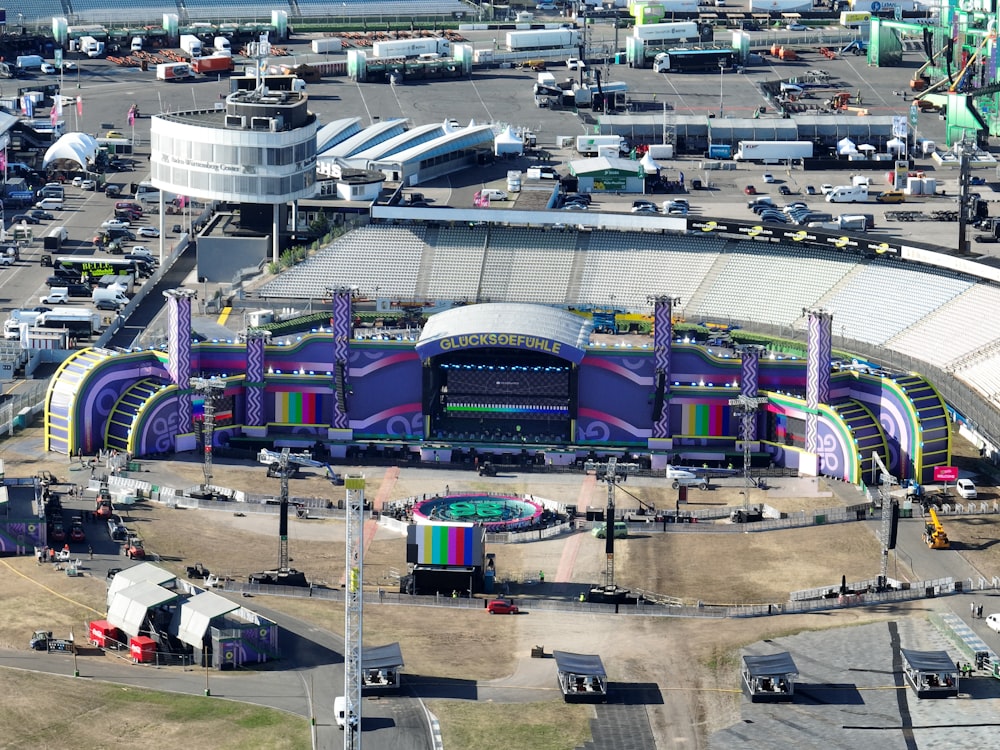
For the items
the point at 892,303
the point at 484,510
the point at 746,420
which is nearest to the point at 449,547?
the point at 484,510

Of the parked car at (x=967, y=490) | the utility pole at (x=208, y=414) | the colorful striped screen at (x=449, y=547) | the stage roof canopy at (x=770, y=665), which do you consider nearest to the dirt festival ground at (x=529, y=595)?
the stage roof canopy at (x=770, y=665)

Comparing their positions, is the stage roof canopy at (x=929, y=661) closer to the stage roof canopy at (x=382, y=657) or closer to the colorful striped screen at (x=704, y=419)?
the stage roof canopy at (x=382, y=657)

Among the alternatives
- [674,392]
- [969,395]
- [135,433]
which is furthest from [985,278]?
[135,433]

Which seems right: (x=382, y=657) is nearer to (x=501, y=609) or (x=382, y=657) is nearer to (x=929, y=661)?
(x=501, y=609)

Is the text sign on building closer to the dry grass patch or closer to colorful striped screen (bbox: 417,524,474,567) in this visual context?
colorful striped screen (bbox: 417,524,474,567)

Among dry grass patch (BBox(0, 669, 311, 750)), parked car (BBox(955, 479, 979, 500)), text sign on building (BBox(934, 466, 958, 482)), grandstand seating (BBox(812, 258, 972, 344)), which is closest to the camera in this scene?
dry grass patch (BBox(0, 669, 311, 750))

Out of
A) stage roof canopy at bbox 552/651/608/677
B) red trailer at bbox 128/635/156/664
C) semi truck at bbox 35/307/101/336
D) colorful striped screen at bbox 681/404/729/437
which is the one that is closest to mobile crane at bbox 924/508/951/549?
colorful striped screen at bbox 681/404/729/437

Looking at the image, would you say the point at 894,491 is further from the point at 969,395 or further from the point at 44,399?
the point at 44,399
